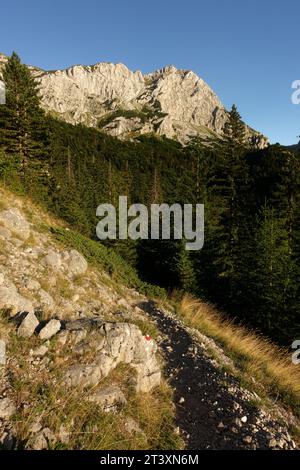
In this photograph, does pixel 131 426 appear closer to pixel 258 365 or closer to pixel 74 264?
pixel 258 365

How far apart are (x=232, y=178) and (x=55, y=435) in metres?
25.5

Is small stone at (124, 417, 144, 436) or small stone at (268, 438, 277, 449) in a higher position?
small stone at (124, 417, 144, 436)

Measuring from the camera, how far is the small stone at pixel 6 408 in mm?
4168

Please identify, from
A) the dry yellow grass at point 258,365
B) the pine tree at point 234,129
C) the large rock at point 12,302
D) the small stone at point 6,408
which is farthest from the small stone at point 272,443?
the pine tree at point 234,129

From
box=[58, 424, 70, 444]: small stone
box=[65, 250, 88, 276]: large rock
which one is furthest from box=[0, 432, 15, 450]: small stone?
box=[65, 250, 88, 276]: large rock

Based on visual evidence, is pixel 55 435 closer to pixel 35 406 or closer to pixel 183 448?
pixel 35 406

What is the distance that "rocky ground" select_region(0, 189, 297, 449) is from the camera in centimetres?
439

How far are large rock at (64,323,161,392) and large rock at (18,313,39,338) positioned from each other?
1258mm

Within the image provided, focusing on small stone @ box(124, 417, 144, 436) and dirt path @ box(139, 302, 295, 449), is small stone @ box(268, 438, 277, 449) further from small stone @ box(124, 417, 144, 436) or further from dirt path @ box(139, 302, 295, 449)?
small stone @ box(124, 417, 144, 436)

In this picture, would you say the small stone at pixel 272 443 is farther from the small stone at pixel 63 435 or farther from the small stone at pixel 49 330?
the small stone at pixel 49 330

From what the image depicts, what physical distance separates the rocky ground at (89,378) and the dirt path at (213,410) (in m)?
0.02

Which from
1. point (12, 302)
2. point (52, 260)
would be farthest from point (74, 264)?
point (12, 302)

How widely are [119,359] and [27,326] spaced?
212 centimetres
